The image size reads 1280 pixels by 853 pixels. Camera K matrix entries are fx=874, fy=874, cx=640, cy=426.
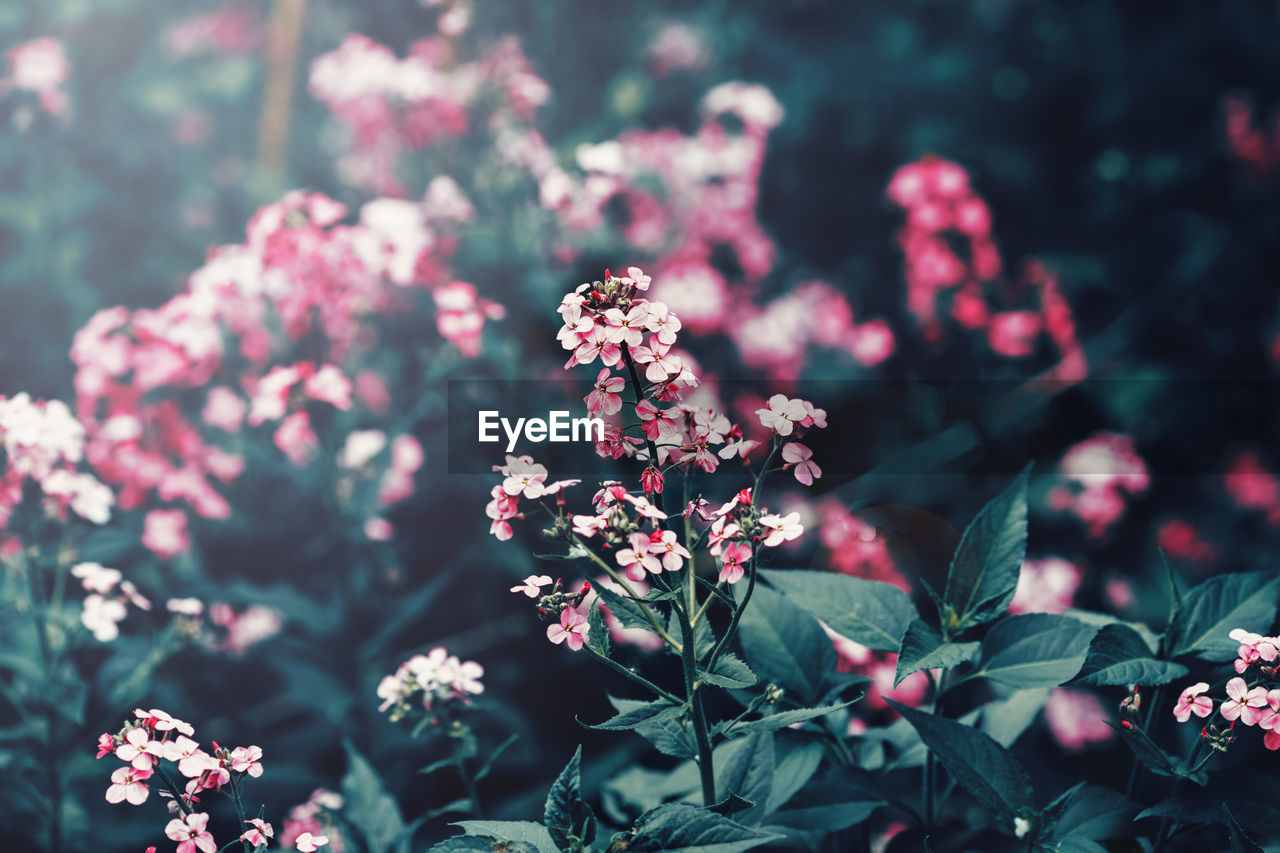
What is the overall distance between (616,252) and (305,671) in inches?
43.8

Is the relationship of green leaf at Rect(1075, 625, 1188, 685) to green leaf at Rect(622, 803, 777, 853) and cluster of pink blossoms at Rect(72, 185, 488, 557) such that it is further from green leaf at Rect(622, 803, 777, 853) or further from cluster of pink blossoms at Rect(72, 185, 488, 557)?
cluster of pink blossoms at Rect(72, 185, 488, 557)

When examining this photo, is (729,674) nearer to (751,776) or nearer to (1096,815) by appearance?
(751,776)

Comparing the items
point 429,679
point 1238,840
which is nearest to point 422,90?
point 429,679

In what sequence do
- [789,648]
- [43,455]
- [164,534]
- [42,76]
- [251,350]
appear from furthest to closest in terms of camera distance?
[42,76]
[251,350]
[164,534]
[43,455]
[789,648]

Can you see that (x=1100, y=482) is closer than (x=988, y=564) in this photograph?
No

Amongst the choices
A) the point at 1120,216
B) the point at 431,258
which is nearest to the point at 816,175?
the point at 1120,216

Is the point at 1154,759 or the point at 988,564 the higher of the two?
the point at 988,564

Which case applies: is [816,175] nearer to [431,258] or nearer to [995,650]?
[431,258]

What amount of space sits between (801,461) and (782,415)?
0.04 metres

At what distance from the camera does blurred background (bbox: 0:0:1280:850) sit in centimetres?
139

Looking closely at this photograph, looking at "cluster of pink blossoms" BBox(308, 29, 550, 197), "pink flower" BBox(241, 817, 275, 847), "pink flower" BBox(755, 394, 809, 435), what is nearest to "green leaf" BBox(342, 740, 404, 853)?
"pink flower" BBox(241, 817, 275, 847)

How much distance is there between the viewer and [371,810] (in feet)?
2.79

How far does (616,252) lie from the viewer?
199 centimetres

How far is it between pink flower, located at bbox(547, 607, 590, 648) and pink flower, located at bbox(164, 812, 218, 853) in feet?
0.93
